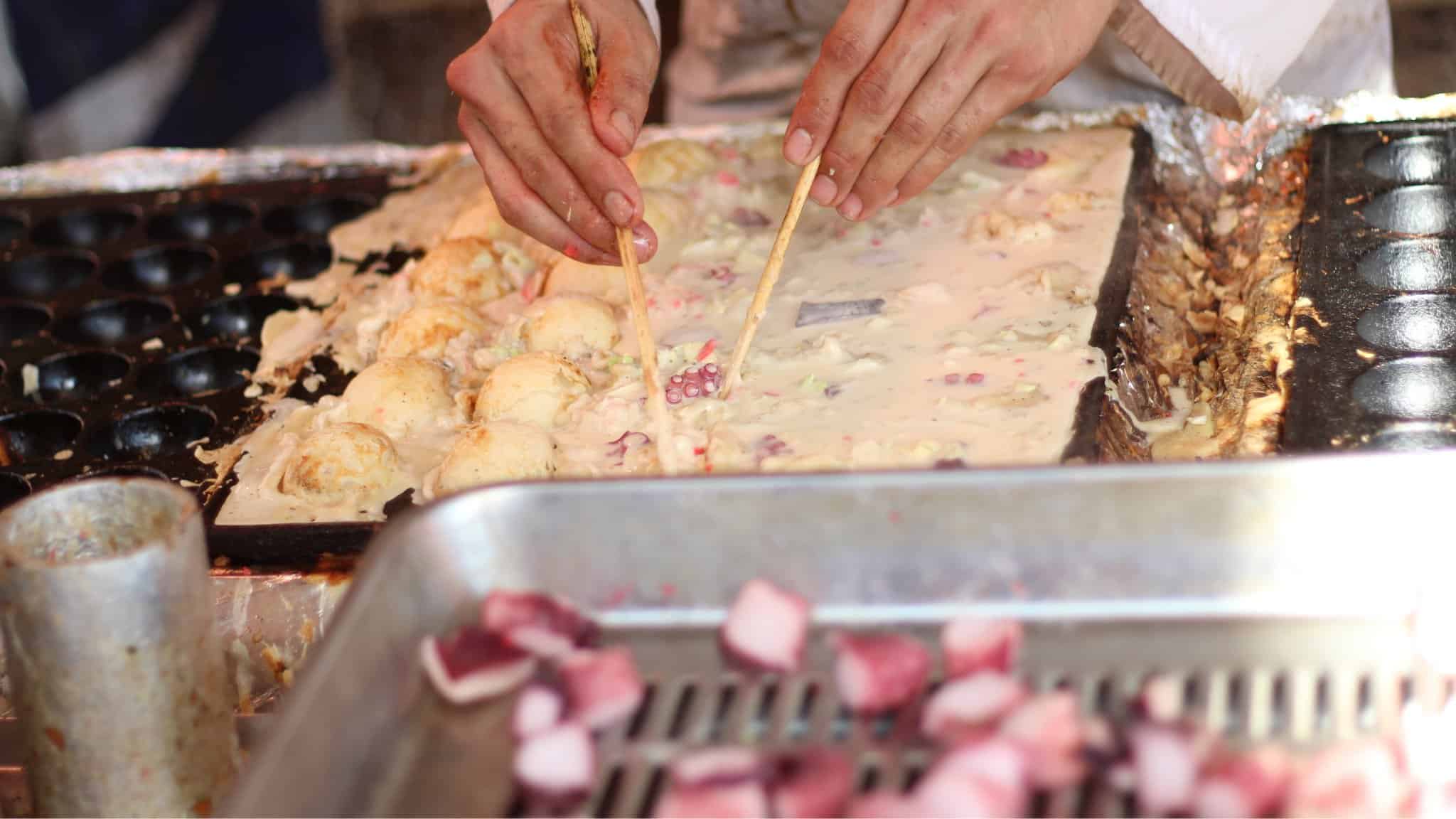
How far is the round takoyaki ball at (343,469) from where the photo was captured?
5.76 feet

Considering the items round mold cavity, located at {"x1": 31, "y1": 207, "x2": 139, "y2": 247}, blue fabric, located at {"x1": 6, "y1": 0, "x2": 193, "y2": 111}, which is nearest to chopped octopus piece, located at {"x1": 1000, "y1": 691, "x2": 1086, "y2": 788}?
round mold cavity, located at {"x1": 31, "y1": 207, "x2": 139, "y2": 247}

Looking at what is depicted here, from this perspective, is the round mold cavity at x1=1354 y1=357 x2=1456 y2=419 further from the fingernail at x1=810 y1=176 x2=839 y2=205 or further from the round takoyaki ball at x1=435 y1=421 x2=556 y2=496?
the round takoyaki ball at x1=435 y1=421 x2=556 y2=496

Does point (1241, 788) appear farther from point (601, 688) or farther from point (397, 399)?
point (397, 399)

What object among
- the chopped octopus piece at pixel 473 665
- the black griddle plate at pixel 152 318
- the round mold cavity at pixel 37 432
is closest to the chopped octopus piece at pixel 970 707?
the chopped octopus piece at pixel 473 665

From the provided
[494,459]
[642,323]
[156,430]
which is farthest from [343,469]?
[156,430]

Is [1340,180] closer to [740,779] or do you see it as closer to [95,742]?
[740,779]

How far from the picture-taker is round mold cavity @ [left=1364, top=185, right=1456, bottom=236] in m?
2.07

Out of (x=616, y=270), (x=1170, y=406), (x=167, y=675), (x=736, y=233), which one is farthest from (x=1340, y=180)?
(x=167, y=675)

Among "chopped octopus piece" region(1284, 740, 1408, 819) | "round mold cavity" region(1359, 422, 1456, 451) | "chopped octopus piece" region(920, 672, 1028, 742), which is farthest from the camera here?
"round mold cavity" region(1359, 422, 1456, 451)

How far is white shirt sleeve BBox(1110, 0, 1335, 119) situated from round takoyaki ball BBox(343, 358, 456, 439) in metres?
1.23

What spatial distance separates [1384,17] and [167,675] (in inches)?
102

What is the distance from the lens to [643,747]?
113 cm

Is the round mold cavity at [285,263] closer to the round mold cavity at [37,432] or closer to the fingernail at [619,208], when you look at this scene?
the round mold cavity at [37,432]

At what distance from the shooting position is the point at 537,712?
3.80 ft
